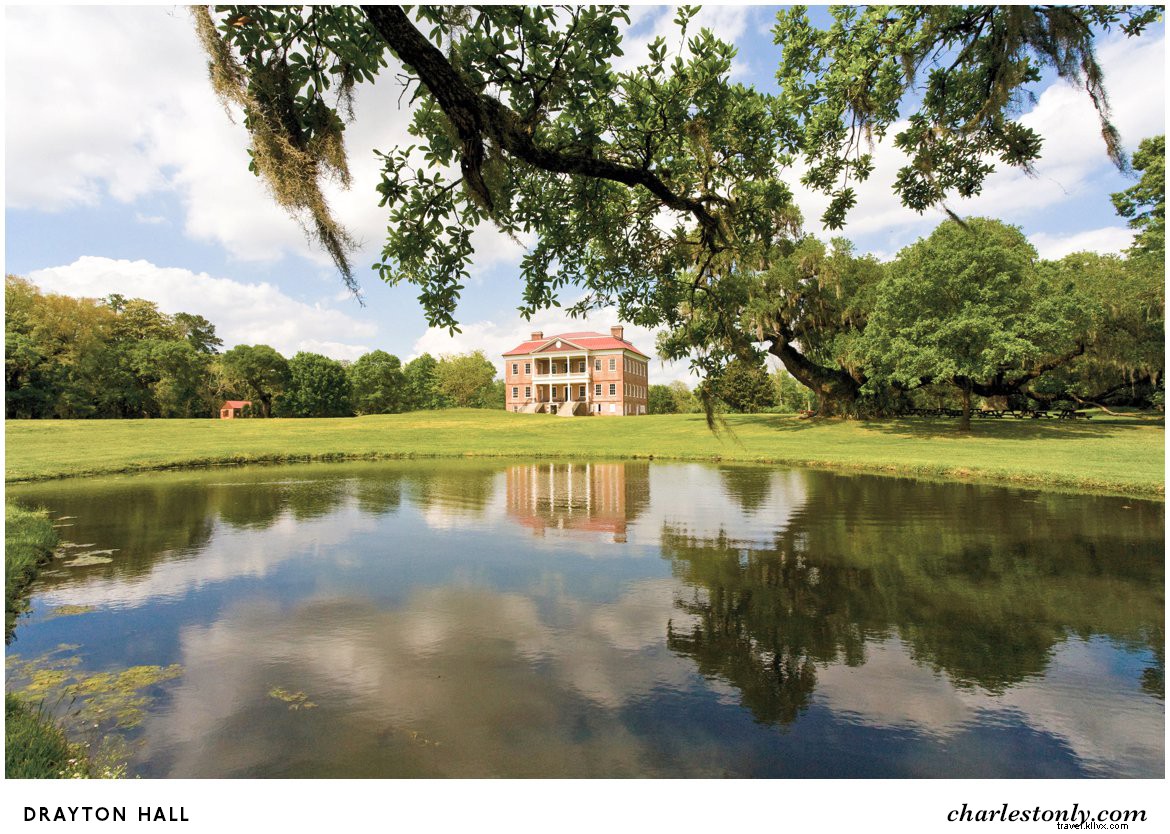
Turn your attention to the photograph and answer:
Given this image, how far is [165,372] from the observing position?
57375mm

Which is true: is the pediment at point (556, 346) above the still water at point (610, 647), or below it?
above

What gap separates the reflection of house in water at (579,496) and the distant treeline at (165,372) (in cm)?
5007

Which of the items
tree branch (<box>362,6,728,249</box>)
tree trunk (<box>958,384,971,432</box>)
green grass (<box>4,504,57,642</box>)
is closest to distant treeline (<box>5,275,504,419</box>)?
green grass (<box>4,504,57,642</box>)

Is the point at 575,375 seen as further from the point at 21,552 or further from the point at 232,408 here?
the point at 21,552

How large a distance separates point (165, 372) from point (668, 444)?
54876 mm

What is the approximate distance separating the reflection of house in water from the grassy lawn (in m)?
3.35

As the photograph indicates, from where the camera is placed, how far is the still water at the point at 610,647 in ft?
13.2

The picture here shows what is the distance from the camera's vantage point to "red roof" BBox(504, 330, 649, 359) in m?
78.4

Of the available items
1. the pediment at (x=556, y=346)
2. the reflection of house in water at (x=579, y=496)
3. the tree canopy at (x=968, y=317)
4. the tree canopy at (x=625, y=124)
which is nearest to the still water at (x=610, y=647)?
the reflection of house in water at (x=579, y=496)

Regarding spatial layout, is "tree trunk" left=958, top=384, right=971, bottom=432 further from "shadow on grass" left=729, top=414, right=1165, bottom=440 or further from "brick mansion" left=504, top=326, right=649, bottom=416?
"brick mansion" left=504, top=326, right=649, bottom=416

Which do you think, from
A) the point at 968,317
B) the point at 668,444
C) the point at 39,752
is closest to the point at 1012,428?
the point at 968,317

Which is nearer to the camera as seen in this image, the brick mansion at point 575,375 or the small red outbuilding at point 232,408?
the small red outbuilding at point 232,408

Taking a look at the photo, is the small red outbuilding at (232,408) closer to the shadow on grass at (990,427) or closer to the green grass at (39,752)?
the shadow on grass at (990,427)

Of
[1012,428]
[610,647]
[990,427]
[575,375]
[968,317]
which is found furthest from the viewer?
[575,375]
